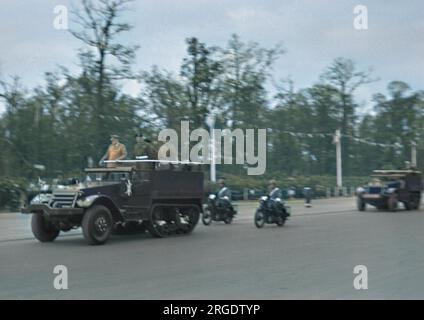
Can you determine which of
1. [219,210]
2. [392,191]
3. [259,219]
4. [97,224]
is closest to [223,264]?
[97,224]

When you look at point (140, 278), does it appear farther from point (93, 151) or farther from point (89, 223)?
point (93, 151)

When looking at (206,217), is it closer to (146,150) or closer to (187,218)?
(187,218)

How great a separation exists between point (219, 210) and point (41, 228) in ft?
25.5

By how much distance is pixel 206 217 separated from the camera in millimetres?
22156

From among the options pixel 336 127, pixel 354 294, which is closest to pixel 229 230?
pixel 354 294

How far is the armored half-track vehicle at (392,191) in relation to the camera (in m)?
29.0

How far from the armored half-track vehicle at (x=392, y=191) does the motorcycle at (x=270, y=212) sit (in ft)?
30.8

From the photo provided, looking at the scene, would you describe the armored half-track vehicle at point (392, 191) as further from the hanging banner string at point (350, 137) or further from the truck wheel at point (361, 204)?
the hanging banner string at point (350, 137)

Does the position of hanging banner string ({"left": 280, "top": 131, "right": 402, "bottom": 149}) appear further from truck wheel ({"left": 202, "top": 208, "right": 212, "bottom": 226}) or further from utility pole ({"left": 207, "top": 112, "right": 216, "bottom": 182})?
truck wheel ({"left": 202, "top": 208, "right": 212, "bottom": 226})

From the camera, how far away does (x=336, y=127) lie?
58.5 meters

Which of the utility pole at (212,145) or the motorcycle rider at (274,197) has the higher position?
the utility pole at (212,145)

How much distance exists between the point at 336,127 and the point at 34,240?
4501cm

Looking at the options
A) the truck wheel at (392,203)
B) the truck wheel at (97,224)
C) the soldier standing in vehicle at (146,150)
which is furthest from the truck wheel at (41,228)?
the truck wheel at (392,203)

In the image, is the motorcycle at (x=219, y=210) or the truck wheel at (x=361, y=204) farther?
the truck wheel at (x=361, y=204)
